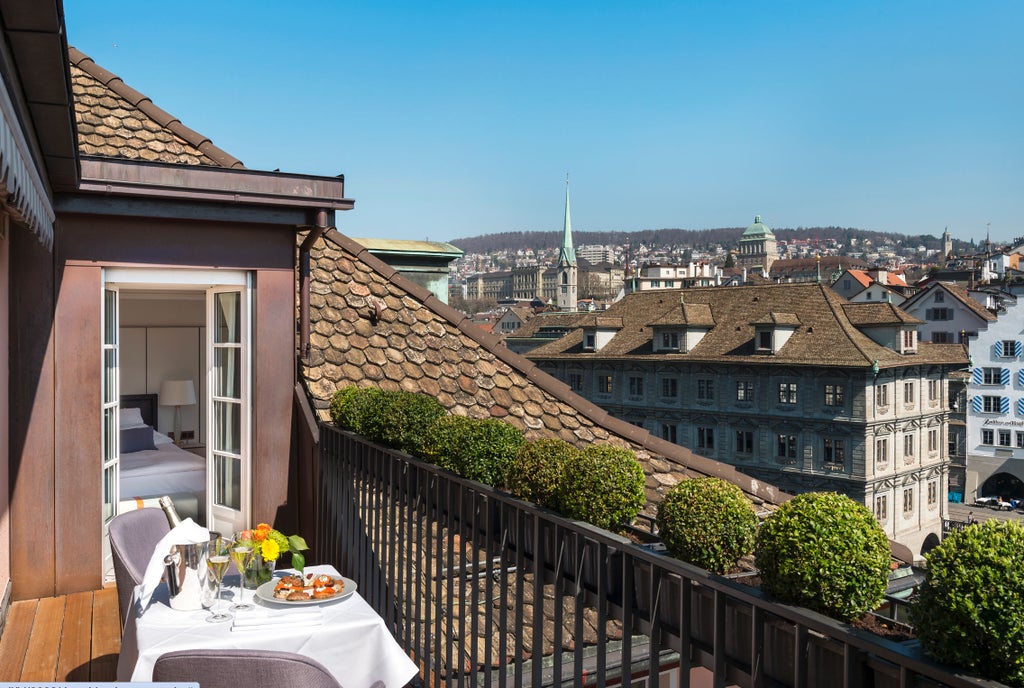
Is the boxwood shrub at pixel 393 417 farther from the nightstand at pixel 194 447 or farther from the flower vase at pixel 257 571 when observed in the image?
the nightstand at pixel 194 447

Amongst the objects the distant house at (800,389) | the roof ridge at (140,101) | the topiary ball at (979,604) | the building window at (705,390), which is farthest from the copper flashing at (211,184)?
the building window at (705,390)

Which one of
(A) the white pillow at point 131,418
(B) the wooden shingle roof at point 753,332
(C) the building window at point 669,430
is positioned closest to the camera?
(A) the white pillow at point 131,418

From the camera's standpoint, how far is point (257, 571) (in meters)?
3.04

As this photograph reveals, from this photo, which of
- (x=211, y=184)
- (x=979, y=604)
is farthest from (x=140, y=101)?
(x=979, y=604)

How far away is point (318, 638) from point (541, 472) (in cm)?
99

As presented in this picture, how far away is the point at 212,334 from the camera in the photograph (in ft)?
18.0

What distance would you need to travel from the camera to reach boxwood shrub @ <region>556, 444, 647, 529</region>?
8.32 ft

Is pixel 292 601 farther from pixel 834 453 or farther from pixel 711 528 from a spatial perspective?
pixel 834 453

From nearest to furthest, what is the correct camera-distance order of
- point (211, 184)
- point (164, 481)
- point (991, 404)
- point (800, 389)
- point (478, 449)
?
1. point (478, 449)
2. point (211, 184)
3. point (164, 481)
4. point (800, 389)
5. point (991, 404)

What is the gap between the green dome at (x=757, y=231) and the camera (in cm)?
14088

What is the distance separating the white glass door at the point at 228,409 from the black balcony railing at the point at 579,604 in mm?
1175

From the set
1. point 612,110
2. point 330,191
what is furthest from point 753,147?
point 330,191

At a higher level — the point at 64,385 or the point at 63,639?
the point at 64,385

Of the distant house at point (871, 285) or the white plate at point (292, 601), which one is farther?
the distant house at point (871, 285)
